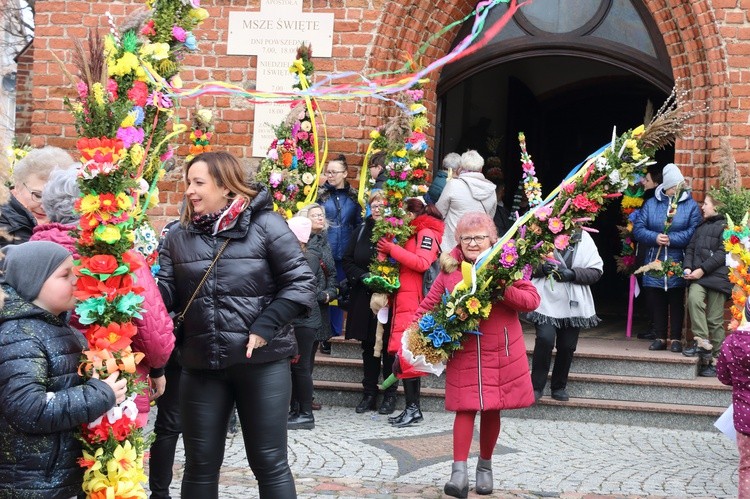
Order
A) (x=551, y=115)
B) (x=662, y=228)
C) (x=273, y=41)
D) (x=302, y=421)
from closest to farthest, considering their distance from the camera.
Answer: (x=302, y=421) → (x=662, y=228) → (x=273, y=41) → (x=551, y=115)

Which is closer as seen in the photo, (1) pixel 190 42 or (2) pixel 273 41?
(1) pixel 190 42

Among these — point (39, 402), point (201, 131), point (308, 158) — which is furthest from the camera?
point (201, 131)

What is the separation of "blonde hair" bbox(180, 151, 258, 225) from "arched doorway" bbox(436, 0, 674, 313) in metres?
6.13

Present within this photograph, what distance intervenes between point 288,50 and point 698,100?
4.04 m

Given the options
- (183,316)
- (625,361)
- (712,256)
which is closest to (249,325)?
(183,316)

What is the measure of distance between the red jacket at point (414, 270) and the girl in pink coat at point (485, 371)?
2.12 m

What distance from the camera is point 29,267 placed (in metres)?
3.91

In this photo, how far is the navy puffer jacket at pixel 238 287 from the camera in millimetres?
4781

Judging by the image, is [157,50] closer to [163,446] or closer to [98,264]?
[98,264]

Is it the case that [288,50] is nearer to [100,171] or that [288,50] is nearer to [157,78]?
[157,78]

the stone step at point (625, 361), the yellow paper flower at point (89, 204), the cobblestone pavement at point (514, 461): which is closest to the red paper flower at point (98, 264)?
the yellow paper flower at point (89, 204)

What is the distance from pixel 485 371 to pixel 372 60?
4.90 meters

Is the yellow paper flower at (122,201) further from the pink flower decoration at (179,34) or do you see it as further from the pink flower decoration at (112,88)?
the pink flower decoration at (179,34)

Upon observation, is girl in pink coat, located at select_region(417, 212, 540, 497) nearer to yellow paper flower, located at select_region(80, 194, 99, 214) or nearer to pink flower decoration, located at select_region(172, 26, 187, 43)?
pink flower decoration, located at select_region(172, 26, 187, 43)
